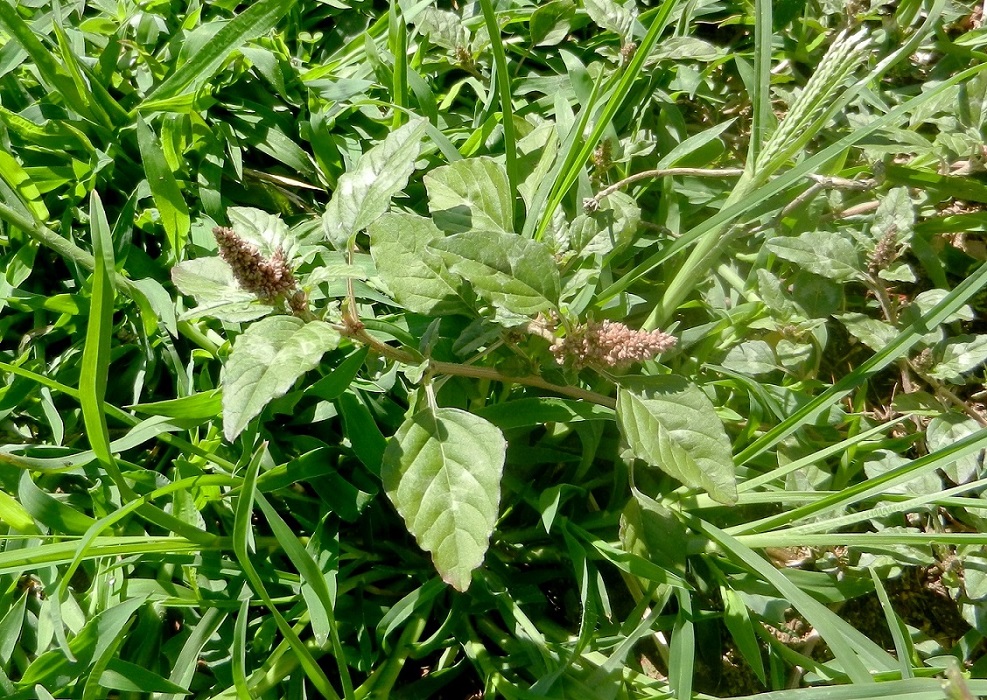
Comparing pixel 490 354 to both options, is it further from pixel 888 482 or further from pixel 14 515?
pixel 14 515

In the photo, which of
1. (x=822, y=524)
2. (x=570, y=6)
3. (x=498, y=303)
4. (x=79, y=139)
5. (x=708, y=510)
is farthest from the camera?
(x=570, y=6)

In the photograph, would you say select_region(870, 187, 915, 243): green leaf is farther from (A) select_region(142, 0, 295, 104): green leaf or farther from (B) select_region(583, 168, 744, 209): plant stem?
(A) select_region(142, 0, 295, 104): green leaf

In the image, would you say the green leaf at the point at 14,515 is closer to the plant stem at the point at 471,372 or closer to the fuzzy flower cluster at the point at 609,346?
the plant stem at the point at 471,372

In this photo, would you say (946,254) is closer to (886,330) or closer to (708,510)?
(886,330)

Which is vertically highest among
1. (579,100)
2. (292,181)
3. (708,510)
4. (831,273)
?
(579,100)

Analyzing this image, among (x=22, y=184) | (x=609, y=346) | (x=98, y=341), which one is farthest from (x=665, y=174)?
(x=22, y=184)

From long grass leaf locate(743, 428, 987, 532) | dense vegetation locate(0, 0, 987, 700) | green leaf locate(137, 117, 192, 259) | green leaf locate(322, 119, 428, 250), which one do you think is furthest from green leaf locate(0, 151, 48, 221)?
long grass leaf locate(743, 428, 987, 532)

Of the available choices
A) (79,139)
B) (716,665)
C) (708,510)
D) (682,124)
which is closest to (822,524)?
(708,510)
